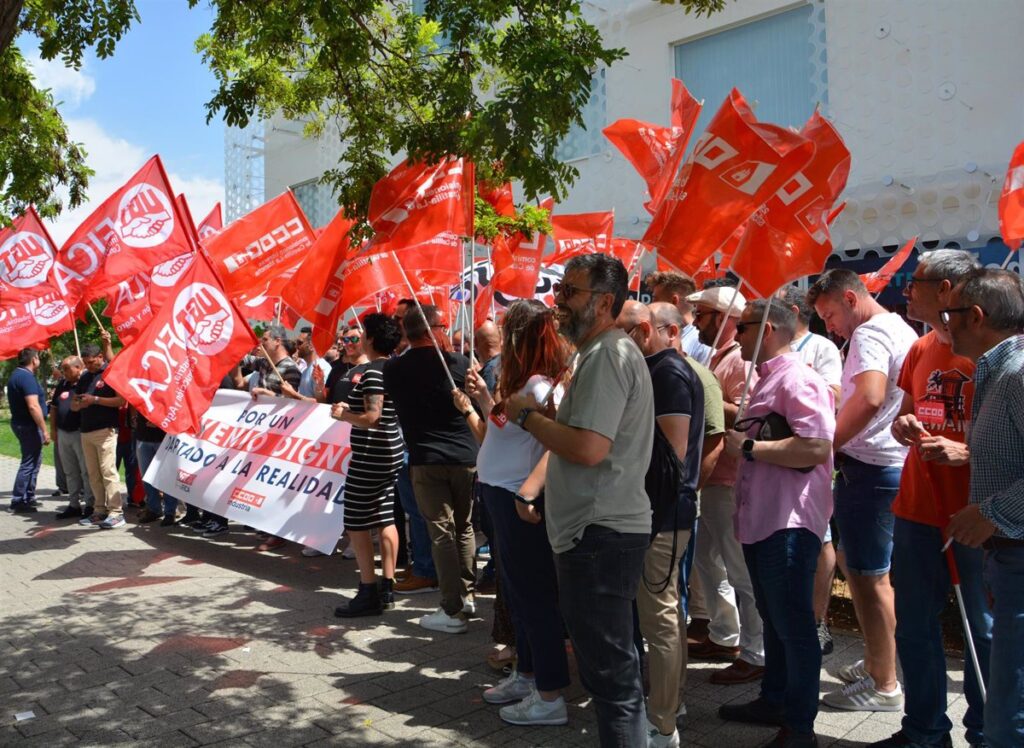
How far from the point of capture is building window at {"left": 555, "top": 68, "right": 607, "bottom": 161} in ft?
54.2

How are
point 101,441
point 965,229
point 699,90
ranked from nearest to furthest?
point 101,441 → point 965,229 → point 699,90

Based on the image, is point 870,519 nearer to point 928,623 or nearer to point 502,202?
point 928,623

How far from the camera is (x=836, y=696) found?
4.51 m

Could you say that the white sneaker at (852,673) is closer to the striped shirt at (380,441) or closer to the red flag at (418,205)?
the striped shirt at (380,441)

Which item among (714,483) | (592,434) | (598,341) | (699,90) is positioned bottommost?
(714,483)

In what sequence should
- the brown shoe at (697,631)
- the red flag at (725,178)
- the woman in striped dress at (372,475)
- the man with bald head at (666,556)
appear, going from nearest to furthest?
the man with bald head at (666,556) < the red flag at (725,178) < the brown shoe at (697,631) < the woman in striped dress at (372,475)

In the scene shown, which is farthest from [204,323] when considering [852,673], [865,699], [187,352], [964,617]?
[964,617]

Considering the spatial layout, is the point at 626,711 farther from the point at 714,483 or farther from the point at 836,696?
the point at 714,483

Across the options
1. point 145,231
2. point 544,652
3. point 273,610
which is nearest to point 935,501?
point 544,652

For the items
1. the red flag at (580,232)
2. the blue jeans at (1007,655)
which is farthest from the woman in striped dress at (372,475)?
the blue jeans at (1007,655)

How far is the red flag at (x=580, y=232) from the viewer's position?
9.48 m

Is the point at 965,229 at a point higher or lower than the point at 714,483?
higher

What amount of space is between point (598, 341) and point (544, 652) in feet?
6.13

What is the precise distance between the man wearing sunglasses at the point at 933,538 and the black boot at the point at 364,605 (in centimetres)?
360
